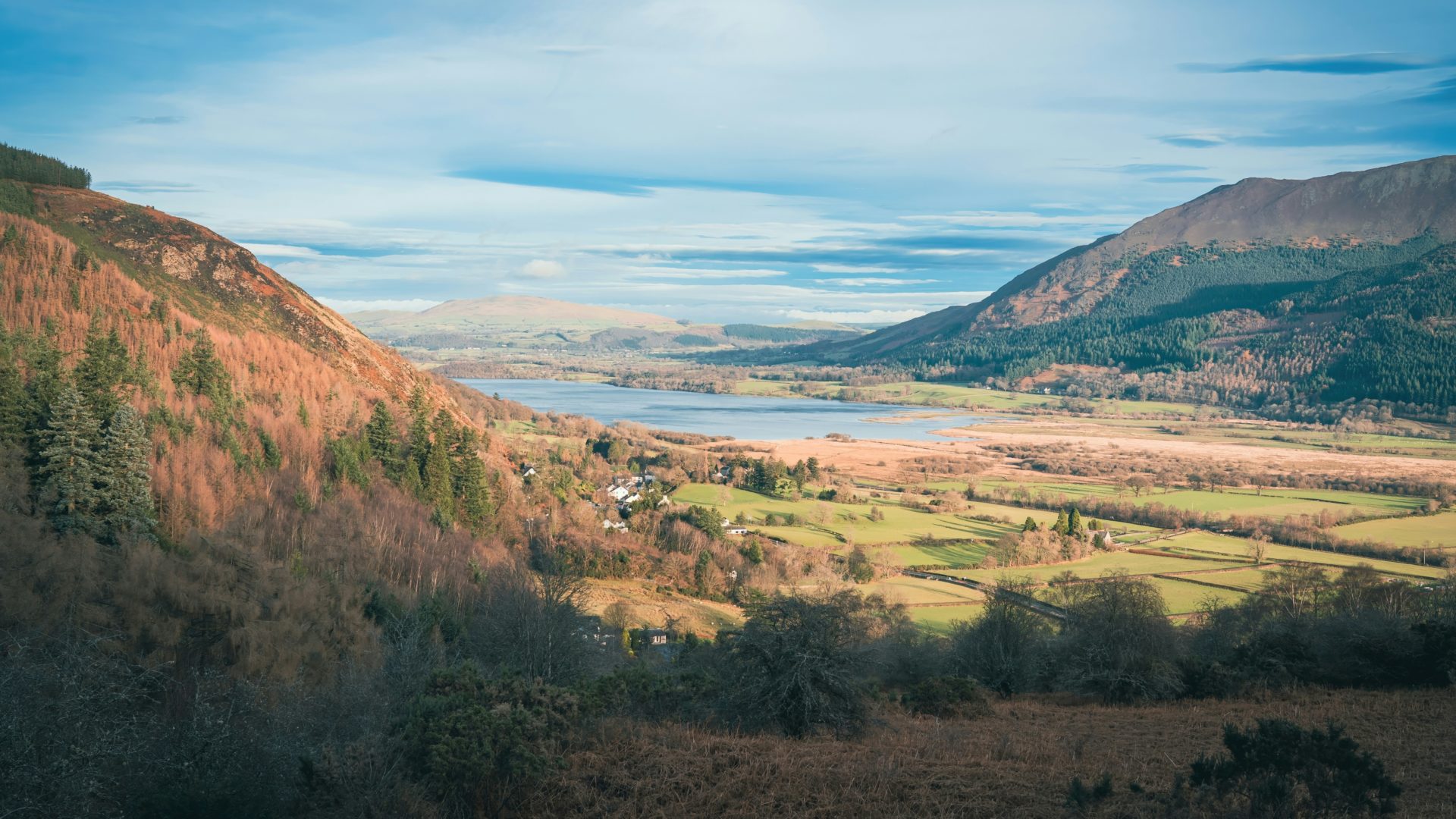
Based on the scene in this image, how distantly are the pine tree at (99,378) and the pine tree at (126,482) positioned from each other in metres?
0.86

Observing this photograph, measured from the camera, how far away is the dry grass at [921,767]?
1151 centimetres

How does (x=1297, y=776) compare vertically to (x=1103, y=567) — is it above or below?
above

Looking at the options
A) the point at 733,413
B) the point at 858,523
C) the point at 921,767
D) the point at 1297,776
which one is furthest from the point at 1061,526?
the point at 733,413

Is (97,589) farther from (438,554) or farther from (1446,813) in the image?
(1446,813)

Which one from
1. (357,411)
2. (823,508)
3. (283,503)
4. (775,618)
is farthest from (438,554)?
→ (823,508)

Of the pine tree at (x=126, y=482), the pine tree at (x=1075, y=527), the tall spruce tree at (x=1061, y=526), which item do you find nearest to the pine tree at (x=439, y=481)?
the pine tree at (x=126, y=482)

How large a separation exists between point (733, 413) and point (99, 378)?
403 ft

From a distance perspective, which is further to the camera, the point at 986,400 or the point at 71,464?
the point at 986,400

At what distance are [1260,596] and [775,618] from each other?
27180 mm

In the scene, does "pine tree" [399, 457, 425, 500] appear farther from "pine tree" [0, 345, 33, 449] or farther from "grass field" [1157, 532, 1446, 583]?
"grass field" [1157, 532, 1446, 583]

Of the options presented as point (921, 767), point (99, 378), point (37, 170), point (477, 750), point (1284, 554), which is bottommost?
point (1284, 554)

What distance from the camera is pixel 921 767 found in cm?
1286

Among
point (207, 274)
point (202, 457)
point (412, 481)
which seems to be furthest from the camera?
point (207, 274)

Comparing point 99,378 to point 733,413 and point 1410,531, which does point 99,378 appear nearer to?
point 1410,531
